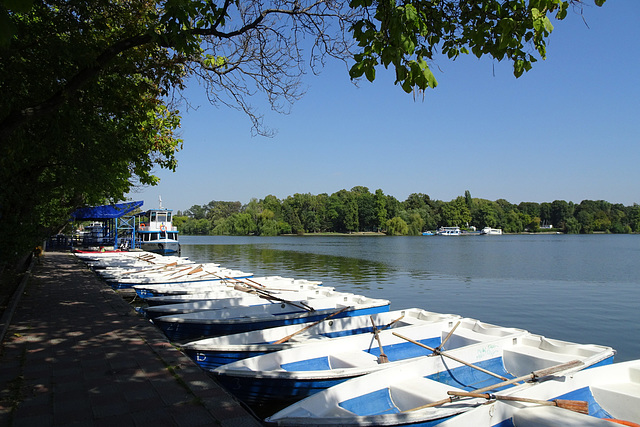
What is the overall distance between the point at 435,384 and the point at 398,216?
11282 cm

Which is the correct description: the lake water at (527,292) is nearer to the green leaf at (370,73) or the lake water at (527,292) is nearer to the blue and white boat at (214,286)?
the blue and white boat at (214,286)

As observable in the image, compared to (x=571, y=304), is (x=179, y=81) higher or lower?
higher

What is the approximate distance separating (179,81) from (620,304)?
17.9 m

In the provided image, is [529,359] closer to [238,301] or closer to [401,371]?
[401,371]

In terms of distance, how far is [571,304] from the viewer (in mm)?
17328

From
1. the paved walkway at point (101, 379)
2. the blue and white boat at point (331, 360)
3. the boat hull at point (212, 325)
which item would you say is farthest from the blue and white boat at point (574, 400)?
the boat hull at point (212, 325)

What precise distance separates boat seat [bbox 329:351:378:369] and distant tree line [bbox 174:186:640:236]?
349 feet

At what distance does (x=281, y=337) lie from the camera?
784 cm

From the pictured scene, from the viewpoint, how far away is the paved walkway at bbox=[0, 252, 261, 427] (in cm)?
404

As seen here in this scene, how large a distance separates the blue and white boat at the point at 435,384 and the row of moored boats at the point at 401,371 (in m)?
0.01

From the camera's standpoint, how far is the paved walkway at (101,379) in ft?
13.3

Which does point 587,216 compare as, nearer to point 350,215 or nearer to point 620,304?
point 350,215

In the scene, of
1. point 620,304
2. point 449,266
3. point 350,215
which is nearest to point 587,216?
point 350,215

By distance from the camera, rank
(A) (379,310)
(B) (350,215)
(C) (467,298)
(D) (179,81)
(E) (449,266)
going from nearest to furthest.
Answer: (D) (179,81) → (A) (379,310) → (C) (467,298) → (E) (449,266) → (B) (350,215)
